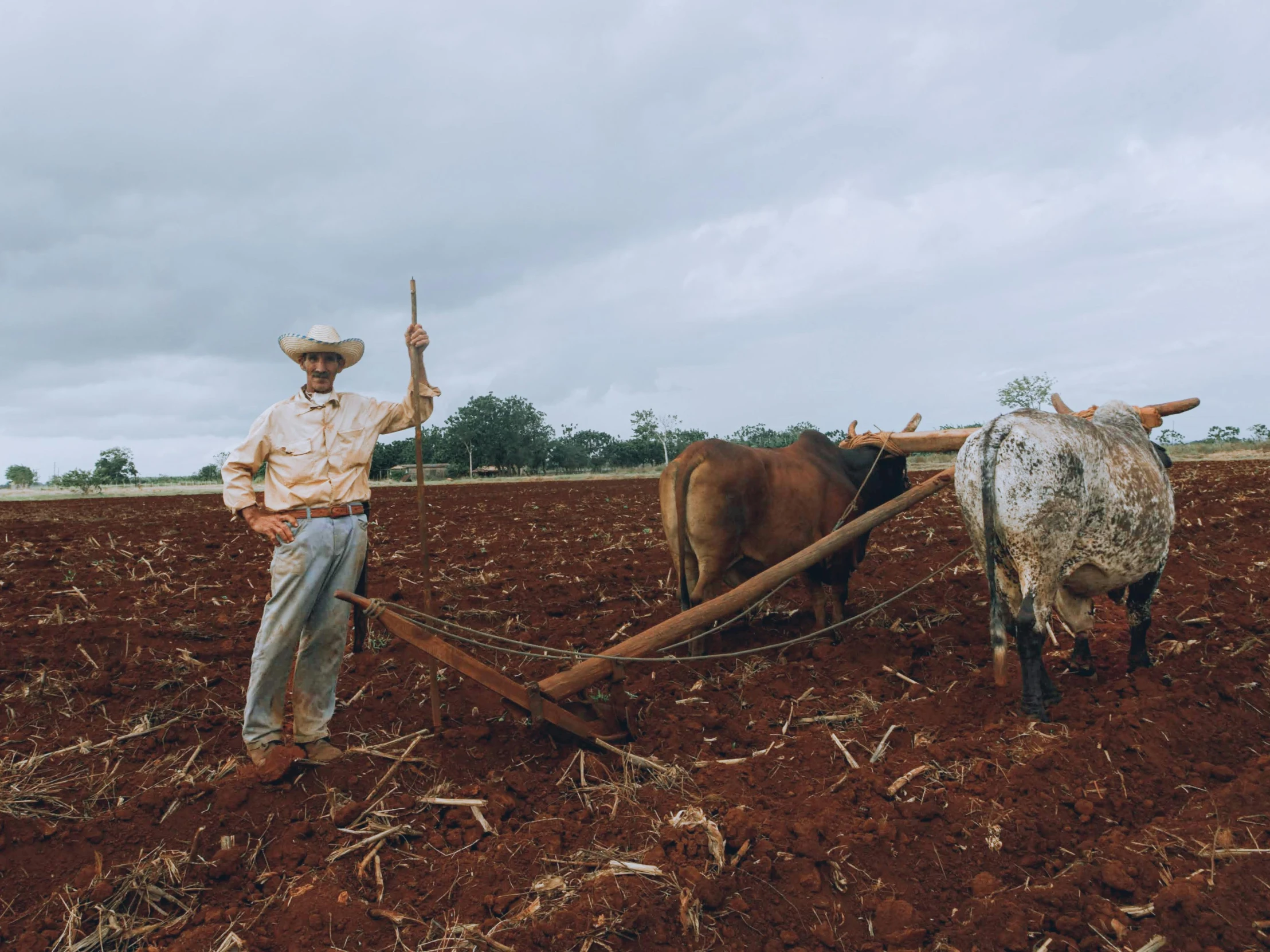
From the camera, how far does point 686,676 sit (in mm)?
5605

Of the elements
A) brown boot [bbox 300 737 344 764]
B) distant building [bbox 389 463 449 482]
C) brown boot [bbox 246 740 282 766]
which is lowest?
brown boot [bbox 300 737 344 764]

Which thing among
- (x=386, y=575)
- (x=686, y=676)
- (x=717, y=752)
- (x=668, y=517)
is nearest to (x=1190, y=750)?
(x=717, y=752)

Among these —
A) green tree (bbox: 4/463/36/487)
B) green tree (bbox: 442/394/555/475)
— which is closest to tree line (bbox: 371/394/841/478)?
green tree (bbox: 442/394/555/475)

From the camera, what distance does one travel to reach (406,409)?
4371mm

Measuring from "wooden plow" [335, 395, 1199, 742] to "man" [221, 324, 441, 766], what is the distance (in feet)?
1.07

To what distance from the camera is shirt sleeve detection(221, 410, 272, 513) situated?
13.0 ft

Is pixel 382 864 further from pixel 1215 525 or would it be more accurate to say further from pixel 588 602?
pixel 1215 525

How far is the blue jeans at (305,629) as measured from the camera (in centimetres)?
395

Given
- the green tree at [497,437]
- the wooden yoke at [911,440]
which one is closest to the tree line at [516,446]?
the green tree at [497,437]

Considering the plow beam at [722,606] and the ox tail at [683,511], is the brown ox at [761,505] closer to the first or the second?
the ox tail at [683,511]

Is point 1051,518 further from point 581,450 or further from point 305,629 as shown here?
point 581,450

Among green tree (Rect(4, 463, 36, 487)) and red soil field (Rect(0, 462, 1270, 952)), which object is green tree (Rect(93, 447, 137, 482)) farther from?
red soil field (Rect(0, 462, 1270, 952))

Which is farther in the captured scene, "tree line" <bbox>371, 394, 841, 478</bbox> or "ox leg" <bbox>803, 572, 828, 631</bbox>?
"tree line" <bbox>371, 394, 841, 478</bbox>

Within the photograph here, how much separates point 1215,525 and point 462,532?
1238 cm
